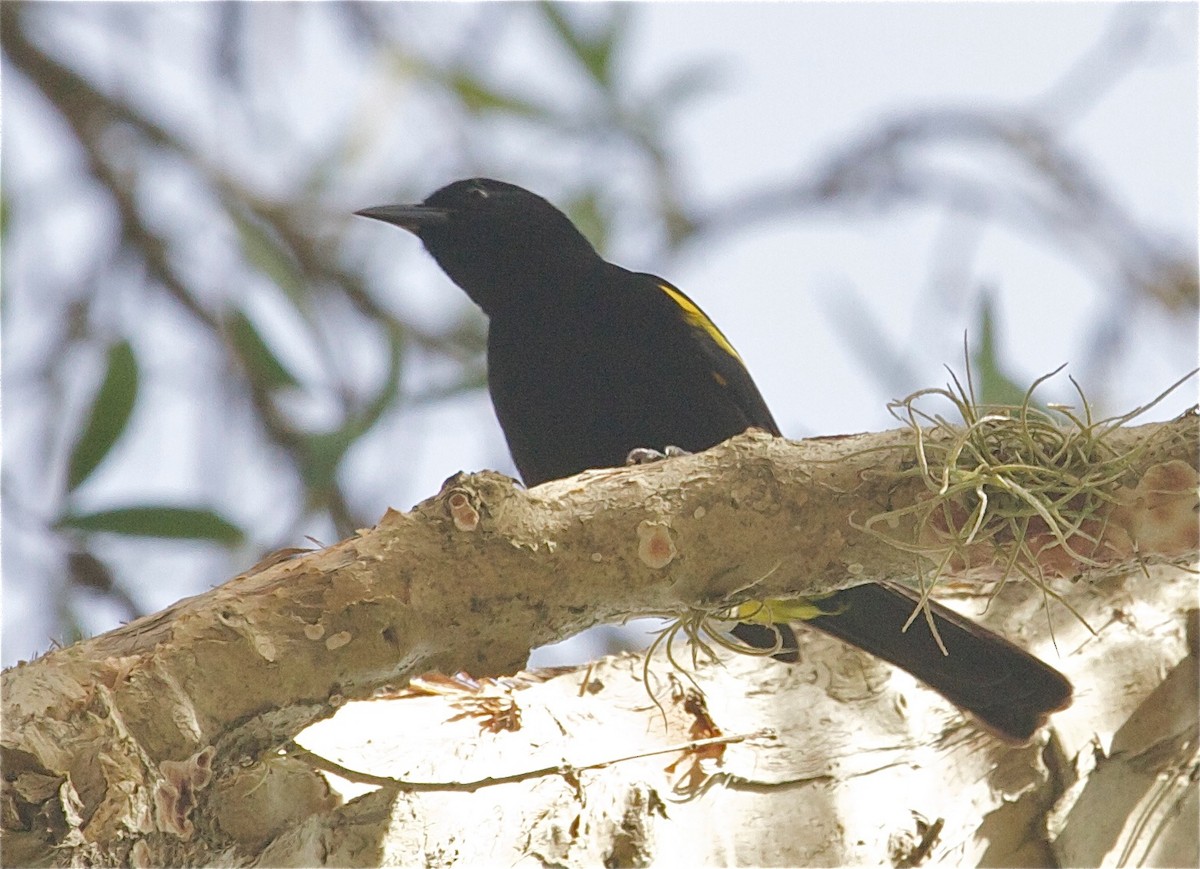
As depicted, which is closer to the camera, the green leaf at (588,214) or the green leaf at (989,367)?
the green leaf at (989,367)

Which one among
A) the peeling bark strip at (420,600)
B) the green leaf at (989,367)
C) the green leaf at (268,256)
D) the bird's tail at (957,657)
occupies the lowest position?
the bird's tail at (957,657)

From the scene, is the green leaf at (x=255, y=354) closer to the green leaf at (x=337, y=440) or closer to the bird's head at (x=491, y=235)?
the green leaf at (x=337, y=440)

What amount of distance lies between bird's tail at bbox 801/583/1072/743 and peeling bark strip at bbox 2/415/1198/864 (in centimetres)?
72

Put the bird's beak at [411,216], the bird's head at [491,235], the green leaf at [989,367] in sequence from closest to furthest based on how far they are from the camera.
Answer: the green leaf at [989,367] < the bird's head at [491,235] < the bird's beak at [411,216]

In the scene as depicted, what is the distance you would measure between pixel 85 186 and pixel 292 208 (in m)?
0.72

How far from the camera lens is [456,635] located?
2084 mm

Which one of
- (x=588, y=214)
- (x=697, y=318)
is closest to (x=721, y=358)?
(x=697, y=318)

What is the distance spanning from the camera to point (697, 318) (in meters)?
3.72

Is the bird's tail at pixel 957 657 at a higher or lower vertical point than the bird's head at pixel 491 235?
lower

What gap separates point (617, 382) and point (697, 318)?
0.38m

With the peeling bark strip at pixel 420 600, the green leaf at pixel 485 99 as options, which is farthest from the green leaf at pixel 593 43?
the peeling bark strip at pixel 420 600

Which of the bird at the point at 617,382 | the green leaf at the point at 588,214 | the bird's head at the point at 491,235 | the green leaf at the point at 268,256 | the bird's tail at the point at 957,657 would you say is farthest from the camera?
the green leaf at the point at 588,214

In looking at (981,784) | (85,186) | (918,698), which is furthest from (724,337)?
(85,186)

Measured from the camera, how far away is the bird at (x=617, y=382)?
2.96m
